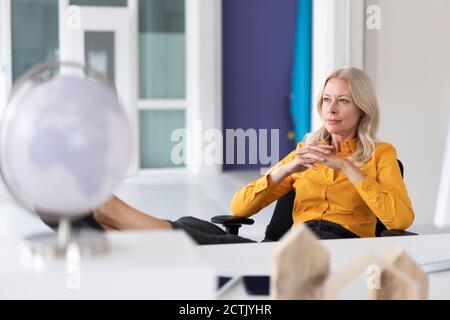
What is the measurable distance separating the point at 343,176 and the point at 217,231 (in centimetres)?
59

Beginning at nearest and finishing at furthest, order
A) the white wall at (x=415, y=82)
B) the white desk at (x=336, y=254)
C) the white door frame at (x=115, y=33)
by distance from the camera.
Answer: the white desk at (x=336, y=254) → the white wall at (x=415, y=82) → the white door frame at (x=115, y=33)

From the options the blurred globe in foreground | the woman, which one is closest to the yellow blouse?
the woman

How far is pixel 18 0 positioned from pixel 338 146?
6.15 metres

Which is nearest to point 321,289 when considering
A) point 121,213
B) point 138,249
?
point 138,249

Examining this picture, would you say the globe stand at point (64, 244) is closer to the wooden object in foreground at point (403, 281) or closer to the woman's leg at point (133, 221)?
the wooden object in foreground at point (403, 281)

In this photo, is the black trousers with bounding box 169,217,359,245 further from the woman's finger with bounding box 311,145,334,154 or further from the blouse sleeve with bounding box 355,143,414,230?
the woman's finger with bounding box 311,145,334,154

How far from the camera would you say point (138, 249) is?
1.02m

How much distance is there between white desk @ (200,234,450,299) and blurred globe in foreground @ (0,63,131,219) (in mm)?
401

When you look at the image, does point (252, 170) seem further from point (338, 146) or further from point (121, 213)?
point (121, 213)

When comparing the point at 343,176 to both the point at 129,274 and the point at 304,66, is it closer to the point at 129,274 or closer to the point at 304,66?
the point at 129,274

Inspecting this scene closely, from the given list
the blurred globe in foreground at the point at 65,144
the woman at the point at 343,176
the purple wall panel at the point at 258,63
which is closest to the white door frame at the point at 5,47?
the purple wall panel at the point at 258,63

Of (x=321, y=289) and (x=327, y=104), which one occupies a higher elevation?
(x=327, y=104)

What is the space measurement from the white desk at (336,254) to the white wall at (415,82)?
9.32ft

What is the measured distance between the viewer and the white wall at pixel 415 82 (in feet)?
14.9
